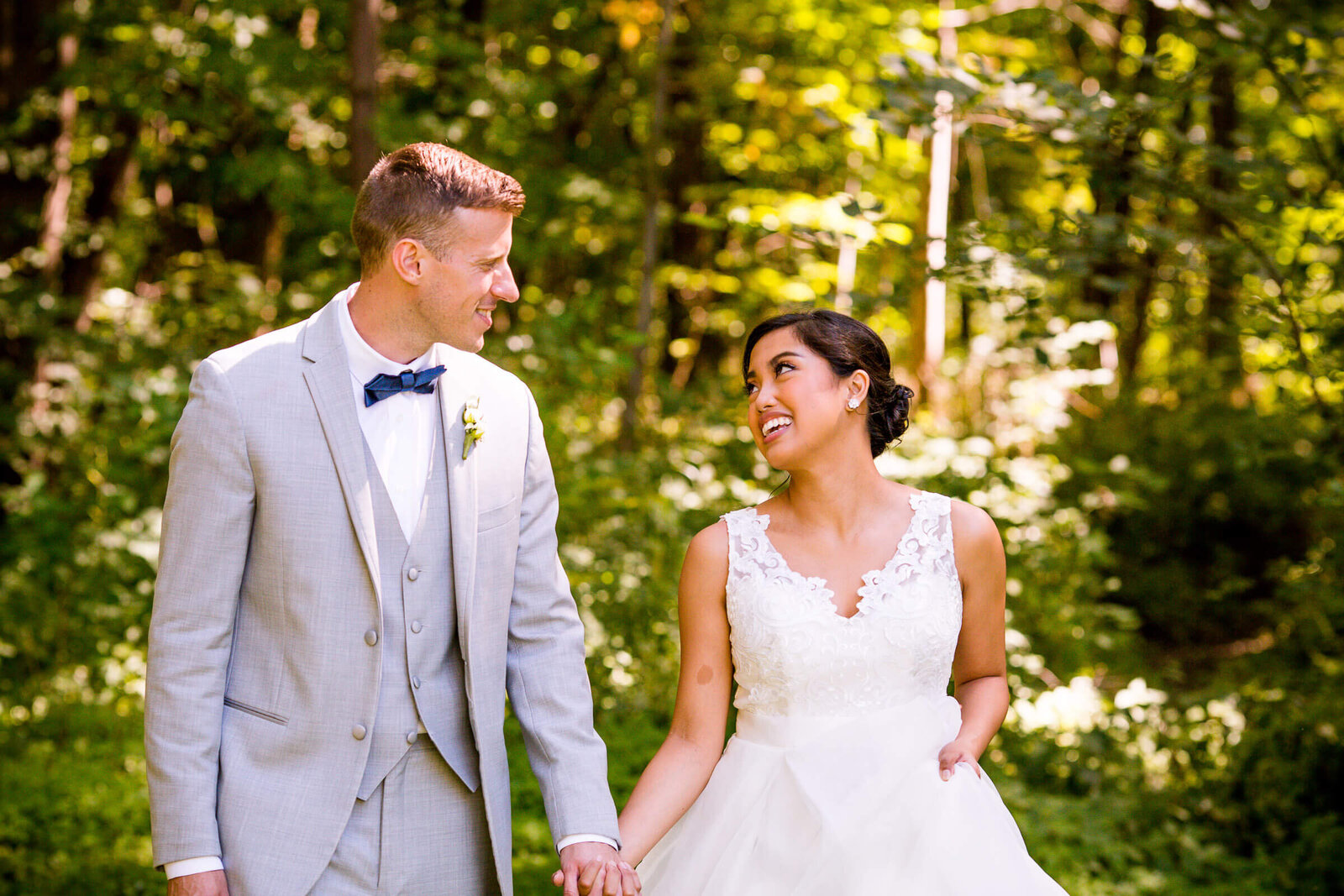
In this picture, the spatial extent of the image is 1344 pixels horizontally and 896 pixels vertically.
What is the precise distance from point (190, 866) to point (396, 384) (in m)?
0.90

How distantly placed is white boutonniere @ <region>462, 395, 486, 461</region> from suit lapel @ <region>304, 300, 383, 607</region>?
191 mm

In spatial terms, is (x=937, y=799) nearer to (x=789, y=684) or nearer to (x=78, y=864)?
(x=789, y=684)

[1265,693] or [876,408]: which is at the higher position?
[876,408]

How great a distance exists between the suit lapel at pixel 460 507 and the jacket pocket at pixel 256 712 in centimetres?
33

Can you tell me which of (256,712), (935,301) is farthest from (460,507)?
(935,301)

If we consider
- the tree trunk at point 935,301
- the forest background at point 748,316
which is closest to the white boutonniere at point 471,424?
the forest background at point 748,316

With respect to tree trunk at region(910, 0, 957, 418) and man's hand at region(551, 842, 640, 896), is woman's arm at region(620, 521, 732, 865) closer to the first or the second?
man's hand at region(551, 842, 640, 896)

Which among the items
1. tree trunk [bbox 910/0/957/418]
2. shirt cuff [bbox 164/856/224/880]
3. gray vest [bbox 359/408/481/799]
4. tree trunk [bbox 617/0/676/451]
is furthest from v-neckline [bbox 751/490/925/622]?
tree trunk [bbox 910/0/957/418]

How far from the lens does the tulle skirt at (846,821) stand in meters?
2.30

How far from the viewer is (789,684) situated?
8.45 ft

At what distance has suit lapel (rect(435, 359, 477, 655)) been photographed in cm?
214

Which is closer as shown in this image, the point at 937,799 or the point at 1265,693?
the point at 937,799

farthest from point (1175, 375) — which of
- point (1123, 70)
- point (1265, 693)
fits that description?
point (1265, 693)

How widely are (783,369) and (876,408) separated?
29cm
